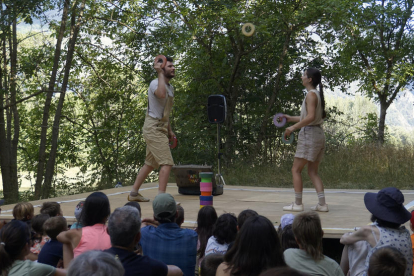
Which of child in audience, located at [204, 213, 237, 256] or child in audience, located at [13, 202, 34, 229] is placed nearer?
child in audience, located at [204, 213, 237, 256]

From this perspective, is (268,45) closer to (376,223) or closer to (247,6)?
(247,6)

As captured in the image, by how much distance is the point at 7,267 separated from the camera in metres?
2.27

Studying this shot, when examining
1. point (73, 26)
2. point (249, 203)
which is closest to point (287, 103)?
point (73, 26)

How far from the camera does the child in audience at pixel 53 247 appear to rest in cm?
306

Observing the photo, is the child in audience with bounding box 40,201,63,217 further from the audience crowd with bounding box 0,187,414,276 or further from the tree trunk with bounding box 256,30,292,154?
the tree trunk with bounding box 256,30,292,154

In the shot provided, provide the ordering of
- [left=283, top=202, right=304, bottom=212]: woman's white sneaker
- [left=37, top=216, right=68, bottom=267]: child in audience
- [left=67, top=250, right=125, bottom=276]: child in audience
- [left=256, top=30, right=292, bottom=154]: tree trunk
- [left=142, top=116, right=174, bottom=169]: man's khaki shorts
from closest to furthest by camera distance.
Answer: [left=67, top=250, right=125, bottom=276]: child in audience, [left=37, top=216, right=68, bottom=267]: child in audience, [left=283, top=202, right=304, bottom=212]: woman's white sneaker, [left=142, top=116, right=174, bottom=169]: man's khaki shorts, [left=256, top=30, right=292, bottom=154]: tree trunk

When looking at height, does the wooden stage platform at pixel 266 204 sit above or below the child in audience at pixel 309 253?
below

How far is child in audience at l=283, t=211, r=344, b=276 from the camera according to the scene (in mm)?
2402

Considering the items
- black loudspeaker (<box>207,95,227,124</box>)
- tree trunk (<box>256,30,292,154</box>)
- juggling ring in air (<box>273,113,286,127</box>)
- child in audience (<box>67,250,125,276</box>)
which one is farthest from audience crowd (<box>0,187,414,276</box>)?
tree trunk (<box>256,30,292,154</box>)

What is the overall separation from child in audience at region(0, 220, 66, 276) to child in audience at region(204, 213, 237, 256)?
3.31 feet

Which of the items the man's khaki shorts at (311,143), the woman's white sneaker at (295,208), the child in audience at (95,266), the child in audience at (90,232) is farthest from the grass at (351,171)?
the child in audience at (95,266)

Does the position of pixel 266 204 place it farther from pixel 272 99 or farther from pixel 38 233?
pixel 272 99

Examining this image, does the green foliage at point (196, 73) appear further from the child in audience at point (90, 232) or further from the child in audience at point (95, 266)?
the child in audience at point (95, 266)

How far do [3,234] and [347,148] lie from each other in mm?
8813
